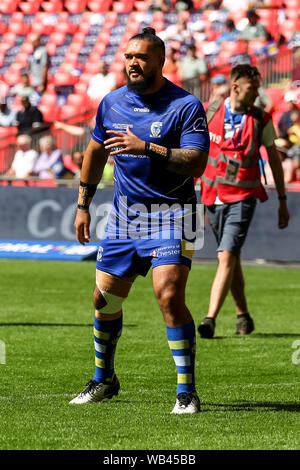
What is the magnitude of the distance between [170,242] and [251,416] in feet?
3.69

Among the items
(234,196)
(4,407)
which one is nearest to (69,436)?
(4,407)

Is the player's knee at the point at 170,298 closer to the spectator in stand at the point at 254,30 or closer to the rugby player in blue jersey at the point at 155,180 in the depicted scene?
the rugby player in blue jersey at the point at 155,180

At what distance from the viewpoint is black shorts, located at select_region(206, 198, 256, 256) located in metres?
10.2

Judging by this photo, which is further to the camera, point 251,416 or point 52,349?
point 52,349

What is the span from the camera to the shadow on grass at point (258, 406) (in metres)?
6.55

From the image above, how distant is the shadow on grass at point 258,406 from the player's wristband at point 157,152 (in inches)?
63.2

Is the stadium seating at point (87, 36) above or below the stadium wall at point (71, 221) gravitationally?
above

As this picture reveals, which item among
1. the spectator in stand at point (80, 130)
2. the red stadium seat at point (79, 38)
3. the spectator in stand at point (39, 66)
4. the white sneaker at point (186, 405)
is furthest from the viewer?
the red stadium seat at point (79, 38)

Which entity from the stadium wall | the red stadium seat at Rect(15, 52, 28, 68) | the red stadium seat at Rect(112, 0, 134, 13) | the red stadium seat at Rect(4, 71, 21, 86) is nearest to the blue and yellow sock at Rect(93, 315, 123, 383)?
the stadium wall

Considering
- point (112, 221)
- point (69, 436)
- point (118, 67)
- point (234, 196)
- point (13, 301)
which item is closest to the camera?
point (69, 436)

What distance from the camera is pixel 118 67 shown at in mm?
26750

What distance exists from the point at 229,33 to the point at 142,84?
1824cm

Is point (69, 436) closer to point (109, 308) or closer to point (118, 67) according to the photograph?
point (109, 308)

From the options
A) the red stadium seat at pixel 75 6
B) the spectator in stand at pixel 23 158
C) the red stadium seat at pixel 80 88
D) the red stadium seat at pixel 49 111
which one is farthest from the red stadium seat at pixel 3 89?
the spectator in stand at pixel 23 158
